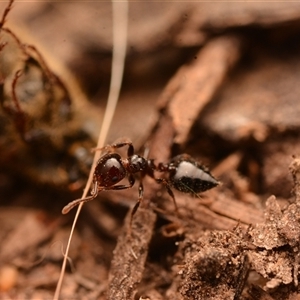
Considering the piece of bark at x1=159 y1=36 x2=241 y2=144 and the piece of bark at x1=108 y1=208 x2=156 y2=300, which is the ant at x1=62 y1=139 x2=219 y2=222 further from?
the piece of bark at x1=159 y1=36 x2=241 y2=144

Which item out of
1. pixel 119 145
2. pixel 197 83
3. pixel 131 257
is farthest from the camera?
pixel 197 83

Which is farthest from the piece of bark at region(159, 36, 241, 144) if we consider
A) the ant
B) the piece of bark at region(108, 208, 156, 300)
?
the piece of bark at region(108, 208, 156, 300)

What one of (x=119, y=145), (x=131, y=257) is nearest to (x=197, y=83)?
(x=119, y=145)

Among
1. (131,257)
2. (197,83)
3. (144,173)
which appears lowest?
→ (131,257)

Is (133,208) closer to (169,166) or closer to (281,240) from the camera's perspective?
(169,166)

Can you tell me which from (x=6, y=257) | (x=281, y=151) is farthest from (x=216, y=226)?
(x=6, y=257)

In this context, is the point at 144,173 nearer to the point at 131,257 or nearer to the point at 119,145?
the point at 119,145

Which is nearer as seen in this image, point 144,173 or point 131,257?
point 131,257

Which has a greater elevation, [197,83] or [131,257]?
[197,83]
